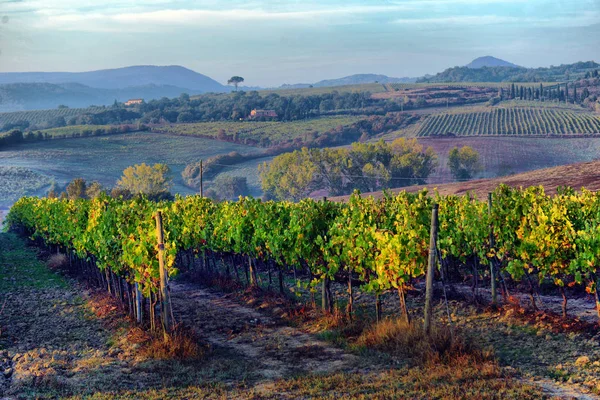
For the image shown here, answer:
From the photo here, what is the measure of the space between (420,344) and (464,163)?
74.4 m

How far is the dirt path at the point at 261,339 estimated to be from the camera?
11398 millimetres

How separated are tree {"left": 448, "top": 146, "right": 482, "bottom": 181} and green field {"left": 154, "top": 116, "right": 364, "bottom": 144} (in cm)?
3411

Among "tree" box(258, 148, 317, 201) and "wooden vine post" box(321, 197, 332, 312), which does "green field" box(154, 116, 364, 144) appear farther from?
"wooden vine post" box(321, 197, 332, 312)

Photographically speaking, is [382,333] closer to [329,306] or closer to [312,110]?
[329,306]

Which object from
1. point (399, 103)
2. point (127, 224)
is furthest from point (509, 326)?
point (399, 103)

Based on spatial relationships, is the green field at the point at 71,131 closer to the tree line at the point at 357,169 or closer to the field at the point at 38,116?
the field at the point at 38,116

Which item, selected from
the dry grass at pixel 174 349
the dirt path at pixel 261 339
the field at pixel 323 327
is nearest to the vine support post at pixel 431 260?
the field at pixel 323 327

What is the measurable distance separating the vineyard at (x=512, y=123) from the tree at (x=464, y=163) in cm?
1773

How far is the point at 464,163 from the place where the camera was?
273 feet

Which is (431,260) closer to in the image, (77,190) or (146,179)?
(77,190)

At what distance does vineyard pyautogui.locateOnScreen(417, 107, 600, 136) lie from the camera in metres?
96.4

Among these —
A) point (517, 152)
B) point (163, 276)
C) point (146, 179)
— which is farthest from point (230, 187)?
point (163, 276)

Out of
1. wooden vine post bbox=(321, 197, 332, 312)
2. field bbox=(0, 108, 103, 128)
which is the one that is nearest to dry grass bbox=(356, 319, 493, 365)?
wooden vine post bbox=(321, 197, 332, 312)

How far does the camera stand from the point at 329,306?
1501cm
